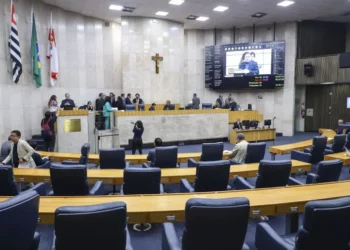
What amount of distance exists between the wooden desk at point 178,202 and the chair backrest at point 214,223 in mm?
571

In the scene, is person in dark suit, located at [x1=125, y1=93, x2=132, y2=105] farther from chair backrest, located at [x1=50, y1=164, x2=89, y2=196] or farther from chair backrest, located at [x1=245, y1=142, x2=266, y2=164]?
chair backrest, located at [x1=50, y1=164, x2=89, y2=196]

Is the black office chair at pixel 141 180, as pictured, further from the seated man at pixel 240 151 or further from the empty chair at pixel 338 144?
the empty chair at pixel 338 144

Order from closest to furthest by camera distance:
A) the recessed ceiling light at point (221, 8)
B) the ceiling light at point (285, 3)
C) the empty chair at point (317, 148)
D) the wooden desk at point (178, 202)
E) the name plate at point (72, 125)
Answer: the wooden desk at point (178, 202) → the empty chair at point (317, 148) → the name plate at point (72, 125) → the ceiling light at point (285, 3) → the recessed ceiling light at point (221, 8)

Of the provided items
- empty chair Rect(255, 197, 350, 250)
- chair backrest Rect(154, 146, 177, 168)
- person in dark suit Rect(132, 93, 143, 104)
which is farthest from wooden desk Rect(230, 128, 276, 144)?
empty chair Rect(255, 197, 350, 250)

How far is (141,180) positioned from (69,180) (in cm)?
98

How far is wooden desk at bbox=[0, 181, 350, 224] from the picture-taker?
8.96 ft

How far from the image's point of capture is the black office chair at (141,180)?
12.5 ft

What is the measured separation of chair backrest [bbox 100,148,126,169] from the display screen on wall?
10936mm

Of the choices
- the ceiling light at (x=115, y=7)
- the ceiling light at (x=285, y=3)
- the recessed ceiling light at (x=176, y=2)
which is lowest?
the ceiling light at (x=115, y=7)

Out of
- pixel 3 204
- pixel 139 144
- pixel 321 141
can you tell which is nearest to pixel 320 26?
pixel 321 141

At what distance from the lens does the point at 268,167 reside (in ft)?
13.8

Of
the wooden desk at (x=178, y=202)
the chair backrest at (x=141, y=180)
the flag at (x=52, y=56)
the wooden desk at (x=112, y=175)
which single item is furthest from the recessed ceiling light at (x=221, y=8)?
the wooden desk at (x=178, y=202)

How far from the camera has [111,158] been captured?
5594mm

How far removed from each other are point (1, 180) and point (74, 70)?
411 inches
